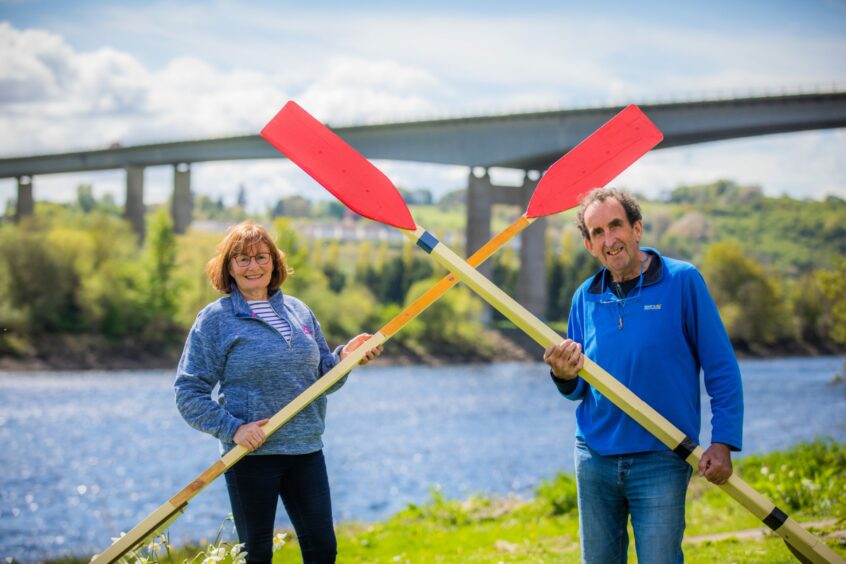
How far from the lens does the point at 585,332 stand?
12.3 feet

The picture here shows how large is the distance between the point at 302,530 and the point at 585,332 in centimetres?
151

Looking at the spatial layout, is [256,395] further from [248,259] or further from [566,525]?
[566,525]

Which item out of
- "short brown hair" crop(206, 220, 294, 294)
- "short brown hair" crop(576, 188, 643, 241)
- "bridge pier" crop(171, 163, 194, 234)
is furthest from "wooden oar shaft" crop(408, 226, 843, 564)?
→ "bridge pier" crop(171, 163, 194, 234)

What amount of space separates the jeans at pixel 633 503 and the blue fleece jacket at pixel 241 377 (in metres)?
1.22

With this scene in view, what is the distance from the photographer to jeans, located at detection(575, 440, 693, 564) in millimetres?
3289

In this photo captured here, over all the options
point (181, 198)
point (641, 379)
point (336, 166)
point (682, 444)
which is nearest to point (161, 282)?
point (181, 198)

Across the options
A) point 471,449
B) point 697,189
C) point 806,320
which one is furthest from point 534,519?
point 697,189

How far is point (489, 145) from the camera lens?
42875mm

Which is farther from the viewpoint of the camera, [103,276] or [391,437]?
[103,276]

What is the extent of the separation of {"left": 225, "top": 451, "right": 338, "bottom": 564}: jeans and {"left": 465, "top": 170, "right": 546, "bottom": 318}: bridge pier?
134 feet

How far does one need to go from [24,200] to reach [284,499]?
5881 centimetres

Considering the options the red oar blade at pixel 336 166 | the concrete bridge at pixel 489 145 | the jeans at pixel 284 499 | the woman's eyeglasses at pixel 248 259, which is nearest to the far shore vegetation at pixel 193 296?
the concrete bridge at pixel 489 145

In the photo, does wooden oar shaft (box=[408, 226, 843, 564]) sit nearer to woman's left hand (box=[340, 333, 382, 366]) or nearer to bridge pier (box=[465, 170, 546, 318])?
woman's left hand (box=[340, 333, 382, 366])

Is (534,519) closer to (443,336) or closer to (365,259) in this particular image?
(443,336)
